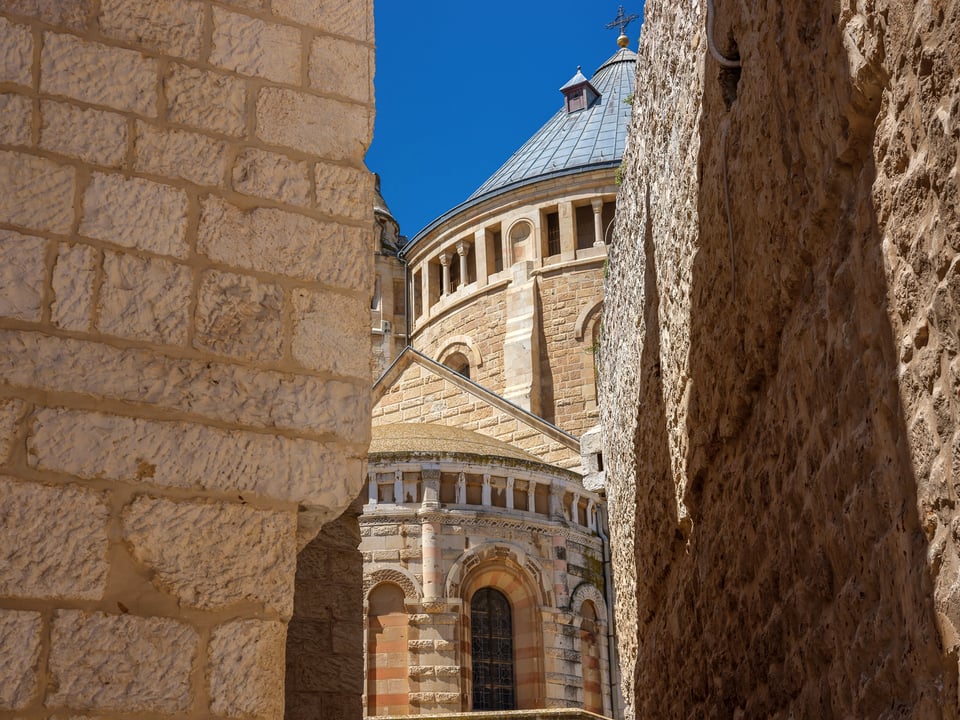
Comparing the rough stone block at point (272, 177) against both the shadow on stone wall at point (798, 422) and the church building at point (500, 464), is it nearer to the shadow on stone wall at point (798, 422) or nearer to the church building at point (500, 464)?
the shadow on stone wall at point (798, 422)

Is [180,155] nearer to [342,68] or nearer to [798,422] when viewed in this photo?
[342,68]

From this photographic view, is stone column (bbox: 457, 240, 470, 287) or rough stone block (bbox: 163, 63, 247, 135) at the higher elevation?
stone column (bbox: 457, 240, 470, 287)

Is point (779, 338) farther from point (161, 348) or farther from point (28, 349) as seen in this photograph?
point (28, 349)

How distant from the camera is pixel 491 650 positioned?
18844mm

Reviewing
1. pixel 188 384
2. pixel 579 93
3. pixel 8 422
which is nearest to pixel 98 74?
pixel 188 384

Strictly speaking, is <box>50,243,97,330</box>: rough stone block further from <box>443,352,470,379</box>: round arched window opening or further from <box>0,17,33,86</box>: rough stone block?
<box>443,352,470,379</box>: round arched window opening

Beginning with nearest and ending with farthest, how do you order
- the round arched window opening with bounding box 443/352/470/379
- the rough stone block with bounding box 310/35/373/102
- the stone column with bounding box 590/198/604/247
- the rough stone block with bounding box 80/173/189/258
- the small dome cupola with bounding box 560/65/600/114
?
the rough stone block with bounding box 80/173/189/258 < the rough stone block with bounding box 310/35/373/102 < the stone column with bounding box 590/198/604/247 < the round arched window opening with bounding box 443/352/470/379 < the small dome cupola with bounding box 560/65/600/114

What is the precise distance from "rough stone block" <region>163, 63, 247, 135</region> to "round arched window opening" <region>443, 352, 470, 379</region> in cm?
2515

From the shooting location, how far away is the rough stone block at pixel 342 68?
4.21m

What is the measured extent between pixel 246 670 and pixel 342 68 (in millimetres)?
2148

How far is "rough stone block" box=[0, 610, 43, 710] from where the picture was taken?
3.16 m

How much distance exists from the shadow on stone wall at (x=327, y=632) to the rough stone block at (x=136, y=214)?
8.95ft

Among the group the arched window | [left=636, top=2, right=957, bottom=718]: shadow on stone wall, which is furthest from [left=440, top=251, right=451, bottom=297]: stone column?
[left=636, top=2, right=957, bottom=718]: shadow on stone wall

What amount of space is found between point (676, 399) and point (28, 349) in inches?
123
